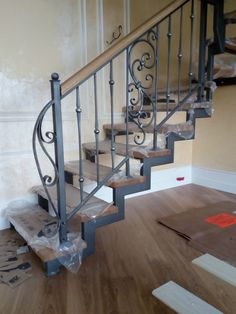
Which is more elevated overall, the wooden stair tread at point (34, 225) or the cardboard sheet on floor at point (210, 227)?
the wooden stair tread at point (34, 225)

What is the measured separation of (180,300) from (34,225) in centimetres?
114

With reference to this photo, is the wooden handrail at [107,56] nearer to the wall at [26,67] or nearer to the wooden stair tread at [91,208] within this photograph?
the wooden stair tread at [91,208]

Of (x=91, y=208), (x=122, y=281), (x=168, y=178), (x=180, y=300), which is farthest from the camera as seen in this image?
(x=168, y=178)

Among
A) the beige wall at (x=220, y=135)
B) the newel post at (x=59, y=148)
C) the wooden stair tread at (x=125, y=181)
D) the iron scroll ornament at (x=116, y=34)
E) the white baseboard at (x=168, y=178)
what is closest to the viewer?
the newel post at (x=59, y=148)

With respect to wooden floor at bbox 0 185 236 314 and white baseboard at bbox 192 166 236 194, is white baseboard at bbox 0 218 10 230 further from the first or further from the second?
white baseboard at bbox 192 166 236 194

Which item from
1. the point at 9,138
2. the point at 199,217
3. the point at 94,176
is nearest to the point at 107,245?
the point at 94,176

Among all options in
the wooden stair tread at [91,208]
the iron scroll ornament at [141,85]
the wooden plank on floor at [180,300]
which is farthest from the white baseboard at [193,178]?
the wooden plank on floor at [180,300]

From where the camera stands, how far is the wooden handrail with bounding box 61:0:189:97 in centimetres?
153

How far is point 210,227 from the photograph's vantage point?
2.20 meters

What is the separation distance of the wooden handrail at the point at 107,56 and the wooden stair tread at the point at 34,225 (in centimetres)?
95

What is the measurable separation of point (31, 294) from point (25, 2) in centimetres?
219

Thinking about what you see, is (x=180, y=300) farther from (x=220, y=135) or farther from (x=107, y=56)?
(x=220, y=135)

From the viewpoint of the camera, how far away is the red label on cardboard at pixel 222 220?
7.37 ft

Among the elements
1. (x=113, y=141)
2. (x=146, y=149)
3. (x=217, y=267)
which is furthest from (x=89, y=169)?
(x=217, y=267)
